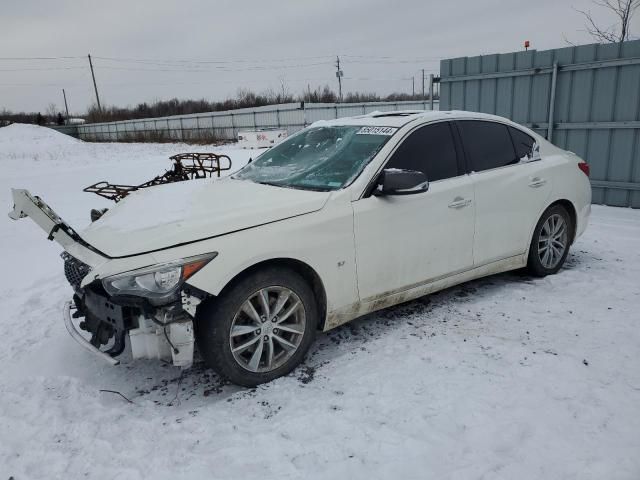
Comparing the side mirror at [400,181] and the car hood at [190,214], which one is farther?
the side mirror at [400,181]

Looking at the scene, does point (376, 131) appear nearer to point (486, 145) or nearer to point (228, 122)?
point (486, 145)

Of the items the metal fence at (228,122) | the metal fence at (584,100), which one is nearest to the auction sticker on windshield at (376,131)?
the metal fence at (584,100)

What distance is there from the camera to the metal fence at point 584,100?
743cm

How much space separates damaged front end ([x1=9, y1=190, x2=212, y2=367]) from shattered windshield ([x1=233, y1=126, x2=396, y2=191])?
114cm

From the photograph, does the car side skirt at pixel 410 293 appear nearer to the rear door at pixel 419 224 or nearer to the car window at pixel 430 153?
the rear door at pixel 419 224

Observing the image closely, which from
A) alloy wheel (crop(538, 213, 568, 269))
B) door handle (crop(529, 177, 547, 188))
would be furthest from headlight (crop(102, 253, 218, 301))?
alloy wheel (crop(538, 213, 568, 269))

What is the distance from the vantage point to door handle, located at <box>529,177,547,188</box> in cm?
446

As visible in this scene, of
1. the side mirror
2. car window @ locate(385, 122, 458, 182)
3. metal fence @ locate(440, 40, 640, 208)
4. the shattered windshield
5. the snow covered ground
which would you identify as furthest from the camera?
metal fence @ locate(440, 40, 640, 208)

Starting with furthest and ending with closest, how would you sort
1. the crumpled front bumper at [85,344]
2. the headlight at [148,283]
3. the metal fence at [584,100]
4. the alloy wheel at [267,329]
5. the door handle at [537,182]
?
the metal fence at [584,100] < the door handle at [537,182] < the alloy wheel at [267,329] < the crumpled front bumper at [85,344] < the headlight at [148,283]

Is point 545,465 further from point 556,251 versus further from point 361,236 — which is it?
point 556,251

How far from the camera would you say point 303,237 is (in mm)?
3084

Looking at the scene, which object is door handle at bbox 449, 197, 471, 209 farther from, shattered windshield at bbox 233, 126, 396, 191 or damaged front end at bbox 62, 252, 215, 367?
damaged front end at bbox 62, 252, 215, 367

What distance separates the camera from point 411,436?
2.56m

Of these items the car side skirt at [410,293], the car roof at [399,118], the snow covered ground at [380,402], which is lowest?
the snow covered ground at [380,402]
